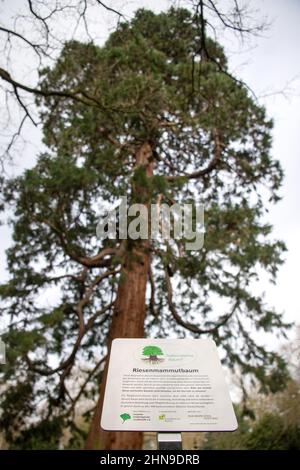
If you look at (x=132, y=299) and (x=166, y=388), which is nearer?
(x=166, y=388)

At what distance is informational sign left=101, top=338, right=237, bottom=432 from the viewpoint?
1646 mm

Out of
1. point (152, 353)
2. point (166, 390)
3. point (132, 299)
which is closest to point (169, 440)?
point (166, 390)

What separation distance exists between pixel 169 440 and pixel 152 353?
1.50ft

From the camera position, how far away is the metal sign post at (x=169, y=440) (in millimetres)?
1619

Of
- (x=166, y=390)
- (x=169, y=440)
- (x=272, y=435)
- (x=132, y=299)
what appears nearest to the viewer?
(x=169, y=440)

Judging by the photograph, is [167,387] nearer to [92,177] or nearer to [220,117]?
[92,177]

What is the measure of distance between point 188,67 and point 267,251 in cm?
392

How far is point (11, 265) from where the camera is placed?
6121mm

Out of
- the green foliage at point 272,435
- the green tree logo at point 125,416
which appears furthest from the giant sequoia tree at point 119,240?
the green foliage at point 272,435

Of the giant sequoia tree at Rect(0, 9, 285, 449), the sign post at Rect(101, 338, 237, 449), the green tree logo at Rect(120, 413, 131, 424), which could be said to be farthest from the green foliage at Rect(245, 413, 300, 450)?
the green tree logo at Rect(120, 413, 131, 424)

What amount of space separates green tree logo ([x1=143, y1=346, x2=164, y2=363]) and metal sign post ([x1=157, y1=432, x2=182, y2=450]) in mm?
383

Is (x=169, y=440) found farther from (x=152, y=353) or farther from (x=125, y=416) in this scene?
(x=152, y=353)

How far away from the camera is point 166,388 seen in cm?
177

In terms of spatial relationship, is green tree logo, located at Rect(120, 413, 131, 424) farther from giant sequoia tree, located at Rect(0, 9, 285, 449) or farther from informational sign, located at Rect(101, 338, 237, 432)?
giant sequoia tree, located at Rect(0, 9, 285, 449)
